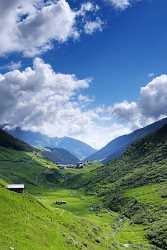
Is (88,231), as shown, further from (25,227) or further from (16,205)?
(25,227)

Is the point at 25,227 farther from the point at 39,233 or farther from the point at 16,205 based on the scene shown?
the point at 16,205

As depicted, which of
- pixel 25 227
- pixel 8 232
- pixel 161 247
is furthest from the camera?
pixel 161 247

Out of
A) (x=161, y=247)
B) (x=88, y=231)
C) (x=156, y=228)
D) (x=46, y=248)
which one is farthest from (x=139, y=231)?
(x=46, y=248)

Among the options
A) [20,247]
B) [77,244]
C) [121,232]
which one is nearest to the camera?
[20,247]

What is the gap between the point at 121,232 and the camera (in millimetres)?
184750

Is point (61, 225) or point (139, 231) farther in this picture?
point (139, 231)

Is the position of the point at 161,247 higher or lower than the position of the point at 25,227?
lower

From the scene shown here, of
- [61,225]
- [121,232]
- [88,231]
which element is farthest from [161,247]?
[61,225]

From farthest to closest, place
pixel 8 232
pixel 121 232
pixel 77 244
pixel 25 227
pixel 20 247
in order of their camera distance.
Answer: pixel 121 232, pixel 77 244, pixel 25 227, pixel 8 232, pixel 20 247

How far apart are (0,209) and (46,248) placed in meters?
13.9

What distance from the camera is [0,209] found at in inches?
3305

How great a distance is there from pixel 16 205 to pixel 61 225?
1366 cm

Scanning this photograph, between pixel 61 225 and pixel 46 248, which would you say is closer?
pixel 46 248

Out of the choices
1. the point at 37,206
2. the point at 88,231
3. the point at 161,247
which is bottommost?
the point at 161,247
